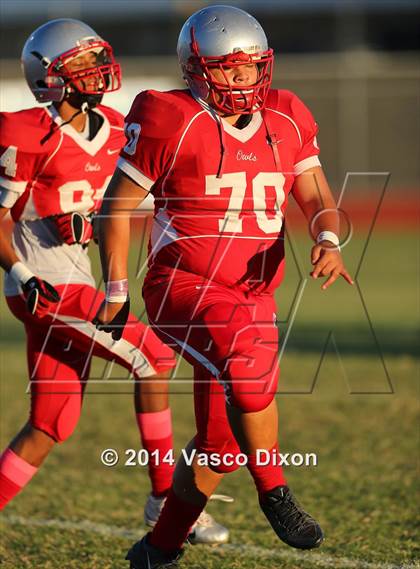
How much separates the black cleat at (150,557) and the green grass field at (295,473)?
225 mm

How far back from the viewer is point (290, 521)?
334 cm

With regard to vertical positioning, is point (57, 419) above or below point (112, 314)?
below

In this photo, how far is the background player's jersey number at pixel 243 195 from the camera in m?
3.51

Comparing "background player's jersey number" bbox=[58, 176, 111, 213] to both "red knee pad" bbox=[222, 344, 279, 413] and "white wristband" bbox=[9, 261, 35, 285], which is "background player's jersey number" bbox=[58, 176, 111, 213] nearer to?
"white wristband" bbox=[9, 261, 35, 285]

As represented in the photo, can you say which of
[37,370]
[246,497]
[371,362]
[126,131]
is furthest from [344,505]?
[371,362]

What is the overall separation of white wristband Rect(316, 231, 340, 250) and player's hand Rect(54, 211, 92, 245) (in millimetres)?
1068

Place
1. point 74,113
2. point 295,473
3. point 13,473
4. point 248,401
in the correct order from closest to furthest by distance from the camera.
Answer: point 248,401, point 13,473, point 74,113, point 295,473

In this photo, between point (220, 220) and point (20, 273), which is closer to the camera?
point (220, 220)

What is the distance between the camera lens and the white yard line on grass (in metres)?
3.93

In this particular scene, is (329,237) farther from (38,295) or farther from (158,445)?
(158,445)

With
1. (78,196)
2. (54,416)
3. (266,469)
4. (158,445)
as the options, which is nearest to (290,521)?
(266,469)

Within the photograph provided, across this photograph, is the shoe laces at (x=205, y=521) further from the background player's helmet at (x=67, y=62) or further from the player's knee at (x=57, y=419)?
the background player's helmet at (x=67, y=62)

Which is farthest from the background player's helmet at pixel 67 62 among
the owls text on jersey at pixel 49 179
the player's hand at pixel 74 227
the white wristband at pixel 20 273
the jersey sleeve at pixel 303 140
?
the jersey sleeve at pixel 303 140

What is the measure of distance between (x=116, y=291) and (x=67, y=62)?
1114mm
